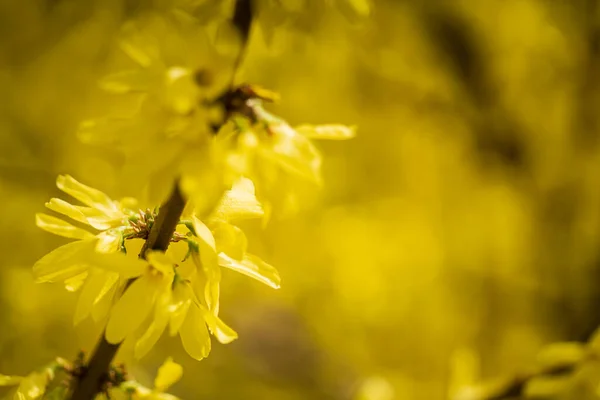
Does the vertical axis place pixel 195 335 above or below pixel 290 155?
below

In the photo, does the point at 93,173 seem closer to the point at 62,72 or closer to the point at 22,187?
the point at 22,187

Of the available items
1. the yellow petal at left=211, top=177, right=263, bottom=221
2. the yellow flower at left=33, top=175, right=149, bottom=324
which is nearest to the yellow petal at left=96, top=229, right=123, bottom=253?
the yellow flower at left=33, top=175, right=149, bottom=324

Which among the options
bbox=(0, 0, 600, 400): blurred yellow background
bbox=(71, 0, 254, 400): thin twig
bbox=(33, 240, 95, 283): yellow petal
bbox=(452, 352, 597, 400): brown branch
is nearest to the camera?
bbox=(71, 0, 254, 400): thin twig

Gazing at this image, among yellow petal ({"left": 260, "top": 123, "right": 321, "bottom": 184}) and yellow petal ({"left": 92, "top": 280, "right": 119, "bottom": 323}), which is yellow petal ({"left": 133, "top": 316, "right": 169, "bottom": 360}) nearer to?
yellow petal ({"left": 92, "top": 280, "right": 119, "bottom": 323})

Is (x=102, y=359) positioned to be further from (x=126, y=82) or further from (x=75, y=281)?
(x=126, y=82)

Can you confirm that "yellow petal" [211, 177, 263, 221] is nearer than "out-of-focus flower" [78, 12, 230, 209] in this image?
No

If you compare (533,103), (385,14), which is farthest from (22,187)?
(533,103)

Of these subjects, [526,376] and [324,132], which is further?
[526,376]

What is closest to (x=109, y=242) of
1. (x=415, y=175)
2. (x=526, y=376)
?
(x=526, y=376)
